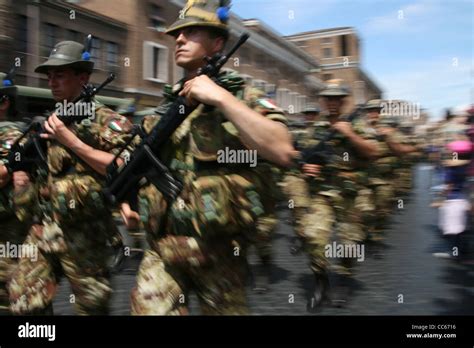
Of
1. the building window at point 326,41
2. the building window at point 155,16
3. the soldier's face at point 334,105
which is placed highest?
the building window at point 326,41

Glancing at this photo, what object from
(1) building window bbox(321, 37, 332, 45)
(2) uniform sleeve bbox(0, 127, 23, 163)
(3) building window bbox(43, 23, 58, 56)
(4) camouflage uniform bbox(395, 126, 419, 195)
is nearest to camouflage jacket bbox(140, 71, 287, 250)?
(2) uniform sleeve bbox(0, 127, 23, 163)

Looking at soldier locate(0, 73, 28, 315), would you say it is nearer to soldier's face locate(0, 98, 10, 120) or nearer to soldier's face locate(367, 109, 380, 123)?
soldier's face locate(0, 98, 10, 120)

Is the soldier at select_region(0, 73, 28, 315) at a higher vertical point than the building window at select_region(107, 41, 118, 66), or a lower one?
lower

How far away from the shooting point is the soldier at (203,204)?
87.4 inches

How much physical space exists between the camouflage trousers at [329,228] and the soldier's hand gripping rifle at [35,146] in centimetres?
221

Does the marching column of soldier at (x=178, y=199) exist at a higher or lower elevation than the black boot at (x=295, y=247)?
higher

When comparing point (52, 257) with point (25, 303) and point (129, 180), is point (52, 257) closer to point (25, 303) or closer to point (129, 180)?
point (25, 303)

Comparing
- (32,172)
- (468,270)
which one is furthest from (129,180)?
(468,270)

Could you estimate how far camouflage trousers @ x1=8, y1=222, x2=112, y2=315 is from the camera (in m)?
2.88

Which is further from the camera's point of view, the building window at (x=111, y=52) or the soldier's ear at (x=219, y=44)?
the building window at (x=111, y=52)

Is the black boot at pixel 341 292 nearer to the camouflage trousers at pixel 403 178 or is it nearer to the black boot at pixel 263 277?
the black boot at pixel 263 277

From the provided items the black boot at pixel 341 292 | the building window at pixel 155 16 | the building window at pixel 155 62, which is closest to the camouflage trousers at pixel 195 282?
the black boot at pixel 341 292

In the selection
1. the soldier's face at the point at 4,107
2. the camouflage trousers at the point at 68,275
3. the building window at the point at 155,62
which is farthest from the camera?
the building window at the point at 155,62

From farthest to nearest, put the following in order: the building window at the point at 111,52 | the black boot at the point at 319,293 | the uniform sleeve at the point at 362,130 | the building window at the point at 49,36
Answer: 1. the building window at the point at 111,52
2. the building window at the point at 49,36
3. the uniform sleeve at the point at 362,130
4. the black boot at the point at 319,293
